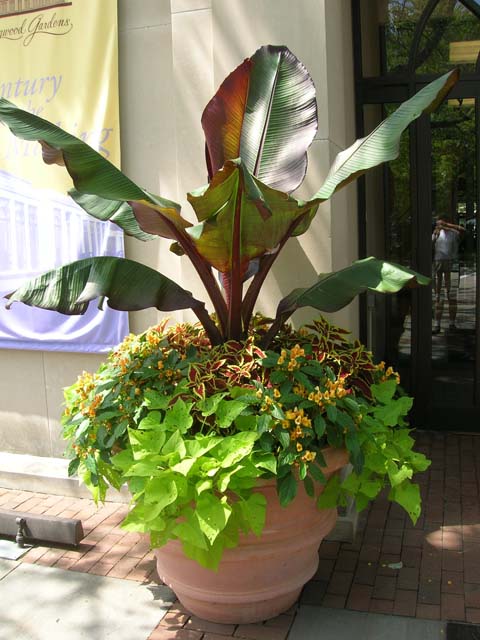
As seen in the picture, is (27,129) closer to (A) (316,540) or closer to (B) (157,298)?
(B) (157,298)

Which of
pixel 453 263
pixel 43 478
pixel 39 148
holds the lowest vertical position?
pixel 43 478

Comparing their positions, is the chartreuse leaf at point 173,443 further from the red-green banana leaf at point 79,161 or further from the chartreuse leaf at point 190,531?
the red-green banana leaf at point 79,161

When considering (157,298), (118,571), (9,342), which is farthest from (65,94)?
(118,571)

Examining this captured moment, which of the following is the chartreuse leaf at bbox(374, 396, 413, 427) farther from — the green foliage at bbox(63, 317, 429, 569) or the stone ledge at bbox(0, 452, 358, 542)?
the stone ledge at bbox(0, 452, 358, 542)

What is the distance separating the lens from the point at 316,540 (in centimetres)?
357

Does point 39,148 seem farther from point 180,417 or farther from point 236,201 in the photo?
point 180,417

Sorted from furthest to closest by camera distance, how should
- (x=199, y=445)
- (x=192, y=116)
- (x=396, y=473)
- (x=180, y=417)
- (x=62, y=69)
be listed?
(x=62, y=69) < (x=192, y=116) < (x=396, y=473) < (x=180, y=417) < (x=199, y=445)

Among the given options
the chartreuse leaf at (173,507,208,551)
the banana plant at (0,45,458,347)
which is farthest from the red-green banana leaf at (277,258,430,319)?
the chartreuse leaf at (173,507,208,551)

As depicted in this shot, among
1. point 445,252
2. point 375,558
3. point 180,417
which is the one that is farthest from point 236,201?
point 445,252

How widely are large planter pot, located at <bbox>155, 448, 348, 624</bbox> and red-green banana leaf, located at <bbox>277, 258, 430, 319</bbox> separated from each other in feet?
2.39

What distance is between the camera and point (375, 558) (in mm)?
4223

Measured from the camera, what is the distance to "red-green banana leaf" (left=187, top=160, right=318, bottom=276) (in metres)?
2.94

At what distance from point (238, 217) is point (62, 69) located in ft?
8.65

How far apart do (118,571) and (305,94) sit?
9.55ft
